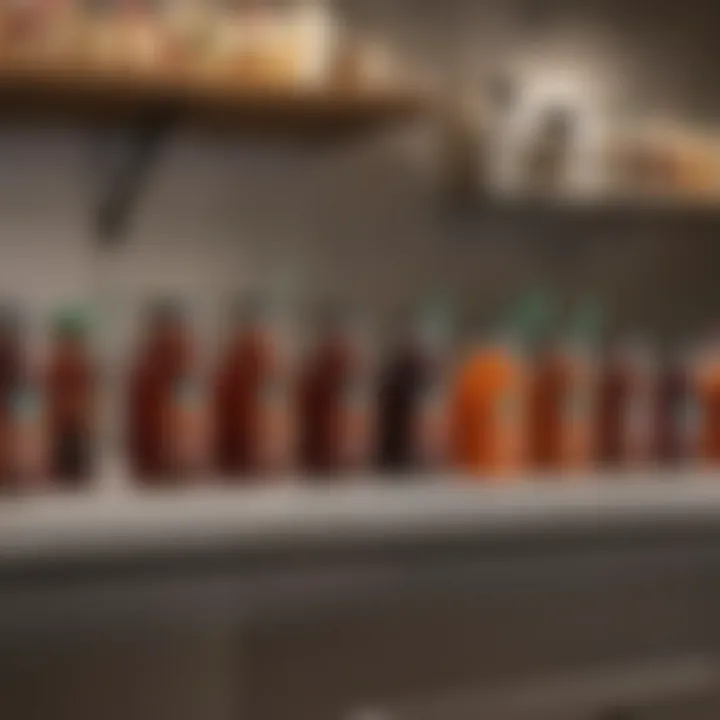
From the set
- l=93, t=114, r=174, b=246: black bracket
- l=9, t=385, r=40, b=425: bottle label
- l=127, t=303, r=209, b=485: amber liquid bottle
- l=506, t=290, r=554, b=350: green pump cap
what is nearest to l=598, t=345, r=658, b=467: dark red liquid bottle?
l=506, t=290, r=554, b=350: green pump cap

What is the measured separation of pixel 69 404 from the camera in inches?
67.0

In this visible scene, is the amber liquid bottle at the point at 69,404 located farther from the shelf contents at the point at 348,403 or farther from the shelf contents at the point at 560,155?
the shelf contents at the point at 560,155

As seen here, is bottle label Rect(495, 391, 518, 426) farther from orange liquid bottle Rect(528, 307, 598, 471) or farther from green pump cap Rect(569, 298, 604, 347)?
green pump cap Rect(569, 298, 604, 347)

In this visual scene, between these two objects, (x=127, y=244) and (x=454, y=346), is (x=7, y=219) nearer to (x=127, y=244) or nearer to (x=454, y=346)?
(x=127, y=244)

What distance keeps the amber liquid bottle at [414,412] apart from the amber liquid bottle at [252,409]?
15 centimetres

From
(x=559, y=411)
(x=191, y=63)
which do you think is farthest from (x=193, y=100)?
(x=559, y=411)

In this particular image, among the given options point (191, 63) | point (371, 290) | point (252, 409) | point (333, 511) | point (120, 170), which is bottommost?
point (333, 511)

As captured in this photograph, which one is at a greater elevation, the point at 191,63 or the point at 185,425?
the point at 191,63

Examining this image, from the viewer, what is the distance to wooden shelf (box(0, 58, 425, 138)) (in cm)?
173

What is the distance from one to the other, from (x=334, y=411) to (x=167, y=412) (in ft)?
0.72

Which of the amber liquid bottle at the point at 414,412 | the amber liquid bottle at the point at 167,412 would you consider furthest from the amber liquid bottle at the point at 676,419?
the amber liquid bottle at the point at 167,412

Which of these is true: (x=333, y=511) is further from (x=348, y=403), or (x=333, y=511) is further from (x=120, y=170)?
(x=120, y=170)

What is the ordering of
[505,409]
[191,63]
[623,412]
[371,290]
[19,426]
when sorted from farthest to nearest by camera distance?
[371,290]
[623,412]
[505,409]
[191,63]
[19,426]

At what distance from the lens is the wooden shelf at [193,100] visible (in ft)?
5.66
